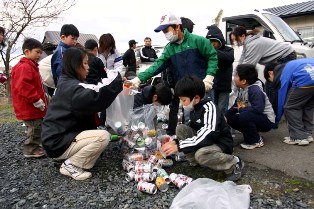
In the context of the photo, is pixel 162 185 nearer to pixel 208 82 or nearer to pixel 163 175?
pixel 163 175

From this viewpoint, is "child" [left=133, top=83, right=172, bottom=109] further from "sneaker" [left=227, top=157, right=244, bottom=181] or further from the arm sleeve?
"sneaker" [left=227, top=157, right=244, bottom=181]

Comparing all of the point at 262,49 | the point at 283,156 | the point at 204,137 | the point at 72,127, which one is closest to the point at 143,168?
the point at 204,137

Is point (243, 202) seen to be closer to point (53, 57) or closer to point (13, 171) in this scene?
point (13, 171)

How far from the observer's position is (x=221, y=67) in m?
4.12

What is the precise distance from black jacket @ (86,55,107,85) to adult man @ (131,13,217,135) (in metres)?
0.71

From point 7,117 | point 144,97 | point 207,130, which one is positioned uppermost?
point 144,97

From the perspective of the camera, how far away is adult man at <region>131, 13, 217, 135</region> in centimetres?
320

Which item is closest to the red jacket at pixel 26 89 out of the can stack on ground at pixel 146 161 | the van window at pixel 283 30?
the can stack on ground at pixel 146 161

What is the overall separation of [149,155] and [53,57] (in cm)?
187

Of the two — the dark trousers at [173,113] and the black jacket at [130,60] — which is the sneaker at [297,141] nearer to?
the dark trousers at [173,113]

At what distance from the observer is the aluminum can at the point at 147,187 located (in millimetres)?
2479

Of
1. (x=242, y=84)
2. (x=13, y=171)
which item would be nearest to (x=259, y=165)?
(x=242, y=84)

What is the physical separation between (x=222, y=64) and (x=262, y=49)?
908 millimetres

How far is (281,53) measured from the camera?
4551mm
